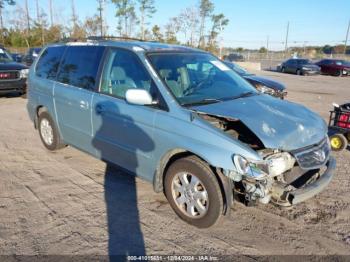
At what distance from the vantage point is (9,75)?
1119 cm

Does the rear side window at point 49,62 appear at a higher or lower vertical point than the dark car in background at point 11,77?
higher

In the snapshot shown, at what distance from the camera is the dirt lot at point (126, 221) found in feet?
10.8

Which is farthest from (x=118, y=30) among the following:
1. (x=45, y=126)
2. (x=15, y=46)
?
(x=45, y=126)

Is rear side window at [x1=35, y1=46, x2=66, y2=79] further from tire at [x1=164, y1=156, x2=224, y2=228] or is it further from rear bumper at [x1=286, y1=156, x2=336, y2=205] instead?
rear bumper at [x1=286, y1=156, x2=336, y2=205]

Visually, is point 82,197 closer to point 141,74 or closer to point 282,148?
point 141,74

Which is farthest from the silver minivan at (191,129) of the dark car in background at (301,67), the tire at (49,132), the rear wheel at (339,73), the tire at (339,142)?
the rear wheel at (339,73)

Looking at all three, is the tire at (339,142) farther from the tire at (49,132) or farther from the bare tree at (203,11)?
the bare tree at (203,11)

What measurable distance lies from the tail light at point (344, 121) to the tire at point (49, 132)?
5.24m

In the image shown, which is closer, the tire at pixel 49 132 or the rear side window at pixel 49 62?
the rear side window at pixel 49 62

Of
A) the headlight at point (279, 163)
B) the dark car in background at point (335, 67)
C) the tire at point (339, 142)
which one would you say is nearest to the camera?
the headlight at point (279, 163)

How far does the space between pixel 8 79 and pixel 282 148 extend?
10.5 metres

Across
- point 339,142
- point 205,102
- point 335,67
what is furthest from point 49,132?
point 335,67

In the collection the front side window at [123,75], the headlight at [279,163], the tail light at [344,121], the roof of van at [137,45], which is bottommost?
the tail light at [344,121]

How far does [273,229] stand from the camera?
12.0 feet
